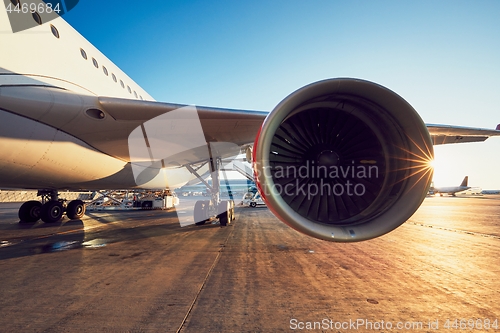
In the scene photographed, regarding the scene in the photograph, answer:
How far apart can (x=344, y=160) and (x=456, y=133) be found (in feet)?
9.51

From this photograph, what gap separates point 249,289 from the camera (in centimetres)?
266

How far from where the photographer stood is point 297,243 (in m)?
5.40

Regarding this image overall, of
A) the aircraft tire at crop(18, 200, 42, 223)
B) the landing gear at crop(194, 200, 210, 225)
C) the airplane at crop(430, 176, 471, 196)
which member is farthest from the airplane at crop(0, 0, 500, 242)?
the airplane at crop(430, 176, 471, 196)

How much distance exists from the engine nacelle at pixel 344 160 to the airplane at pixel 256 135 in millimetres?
12

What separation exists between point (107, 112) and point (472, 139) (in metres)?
7.53

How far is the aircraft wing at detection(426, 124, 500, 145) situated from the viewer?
14.8 ft

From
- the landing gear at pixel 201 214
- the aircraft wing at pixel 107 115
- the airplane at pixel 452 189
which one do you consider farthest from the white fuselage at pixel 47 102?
the airplane at pixel 452 189

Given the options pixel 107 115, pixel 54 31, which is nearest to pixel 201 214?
pixel 107 115

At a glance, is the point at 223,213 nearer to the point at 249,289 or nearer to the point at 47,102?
the point at 47,102

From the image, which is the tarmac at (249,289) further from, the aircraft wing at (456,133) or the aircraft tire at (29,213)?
the aircraft tire at (29,213)

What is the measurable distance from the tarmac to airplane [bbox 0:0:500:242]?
2.23 ft

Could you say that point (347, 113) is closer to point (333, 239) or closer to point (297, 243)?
point (333, 239)

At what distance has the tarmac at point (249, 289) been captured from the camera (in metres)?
1.96

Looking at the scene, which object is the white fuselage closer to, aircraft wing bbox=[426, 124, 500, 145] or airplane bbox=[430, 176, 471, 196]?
aircraft wing bbox=[426, 124, 500, 145]
